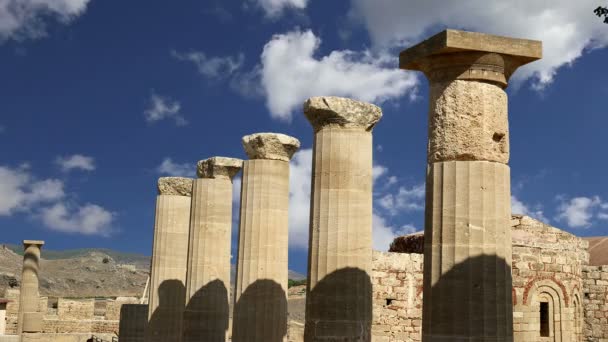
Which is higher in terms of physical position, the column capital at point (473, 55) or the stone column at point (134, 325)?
the column capital at point (473, 55)

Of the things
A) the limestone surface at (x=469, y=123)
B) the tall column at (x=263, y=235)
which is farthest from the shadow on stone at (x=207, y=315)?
the limestone surface at (x=469, y=123)

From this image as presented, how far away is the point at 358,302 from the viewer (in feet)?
38.0

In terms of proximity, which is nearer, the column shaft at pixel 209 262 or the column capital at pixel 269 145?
the column capital at pixel 269 145

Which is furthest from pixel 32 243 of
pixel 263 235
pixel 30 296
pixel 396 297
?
pixel 263 235

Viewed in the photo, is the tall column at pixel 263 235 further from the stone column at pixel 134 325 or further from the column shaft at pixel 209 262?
the stone column at pixel 134 325

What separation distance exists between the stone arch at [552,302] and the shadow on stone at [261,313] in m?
8.03

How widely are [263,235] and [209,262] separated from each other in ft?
10.2

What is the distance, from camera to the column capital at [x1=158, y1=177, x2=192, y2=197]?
64.4 ft

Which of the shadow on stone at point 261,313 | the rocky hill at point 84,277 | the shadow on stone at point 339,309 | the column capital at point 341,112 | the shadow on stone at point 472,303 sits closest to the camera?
the shadow on stone at point 472,303

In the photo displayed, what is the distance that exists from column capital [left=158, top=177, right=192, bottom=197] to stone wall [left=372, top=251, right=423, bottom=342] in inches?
204

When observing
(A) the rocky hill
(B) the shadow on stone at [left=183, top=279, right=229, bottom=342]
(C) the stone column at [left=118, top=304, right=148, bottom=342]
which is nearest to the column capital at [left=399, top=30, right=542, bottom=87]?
(B) the shadow on stone at [left=183, top=279, right=229, bottom=342]

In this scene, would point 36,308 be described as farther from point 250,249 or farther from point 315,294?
point 315,294

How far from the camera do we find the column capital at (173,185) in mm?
19625

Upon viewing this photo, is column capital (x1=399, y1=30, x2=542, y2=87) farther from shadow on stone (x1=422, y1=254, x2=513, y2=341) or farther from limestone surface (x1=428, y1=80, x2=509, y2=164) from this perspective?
shadow on stone (x1=422, y1=254, x2=513, y2=341)
